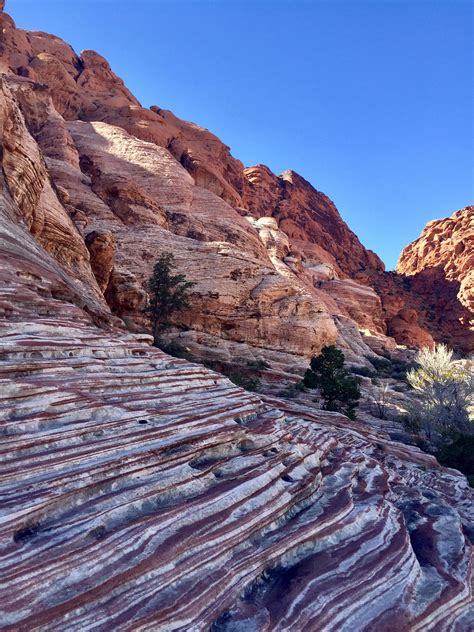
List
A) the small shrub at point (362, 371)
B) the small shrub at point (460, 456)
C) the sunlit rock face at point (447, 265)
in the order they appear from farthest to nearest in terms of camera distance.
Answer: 1. the sunlit rock face at point (447, 265)
2. the small shrub at point (362, 371)
3. the small shrub at point (460, 456)

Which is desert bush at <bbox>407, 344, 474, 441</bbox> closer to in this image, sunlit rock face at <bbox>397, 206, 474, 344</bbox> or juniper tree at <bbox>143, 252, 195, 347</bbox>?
juniper tree at <bbox>143, 252, 195, 347</bbox>

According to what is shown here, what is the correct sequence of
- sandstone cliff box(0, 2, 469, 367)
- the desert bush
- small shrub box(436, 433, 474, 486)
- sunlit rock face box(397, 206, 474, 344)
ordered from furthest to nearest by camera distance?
sunlit rock face box(397, 206, 474, 344)
sandstone cliff box(0, 2, 469, 367)
the desert bush
small shrub box(436, 433, 474, 486)

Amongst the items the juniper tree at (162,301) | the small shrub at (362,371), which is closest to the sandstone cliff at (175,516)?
the juniper tree at (162,301)

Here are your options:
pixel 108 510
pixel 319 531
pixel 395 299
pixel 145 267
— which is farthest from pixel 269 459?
pixel 395 299

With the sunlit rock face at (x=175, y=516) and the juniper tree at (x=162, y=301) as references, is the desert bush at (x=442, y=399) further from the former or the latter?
the juniper tree at (x=162, y=301)

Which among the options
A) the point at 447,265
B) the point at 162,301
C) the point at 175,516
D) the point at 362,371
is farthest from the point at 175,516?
the point at 447,265

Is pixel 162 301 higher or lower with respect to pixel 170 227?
lower

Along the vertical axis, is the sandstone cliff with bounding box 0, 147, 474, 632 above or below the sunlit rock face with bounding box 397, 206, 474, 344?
below

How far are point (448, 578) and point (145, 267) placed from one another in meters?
29.1

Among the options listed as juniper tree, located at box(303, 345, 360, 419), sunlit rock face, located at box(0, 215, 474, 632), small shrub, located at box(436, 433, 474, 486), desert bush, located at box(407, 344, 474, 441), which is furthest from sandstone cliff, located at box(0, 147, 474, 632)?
desert bush, located at box(407, 344, 474, 441)

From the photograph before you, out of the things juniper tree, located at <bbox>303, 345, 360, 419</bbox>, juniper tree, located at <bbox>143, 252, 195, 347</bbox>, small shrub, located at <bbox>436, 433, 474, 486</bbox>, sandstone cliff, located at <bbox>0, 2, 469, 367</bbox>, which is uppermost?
sandstone cliff, located at <bbox>0, 2, 469, 367</bbox>

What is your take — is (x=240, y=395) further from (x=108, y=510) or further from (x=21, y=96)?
(x=21, y=96)

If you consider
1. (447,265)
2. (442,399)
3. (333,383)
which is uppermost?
(447,265)

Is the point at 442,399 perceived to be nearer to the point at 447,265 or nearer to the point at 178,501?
the point at 178,501
